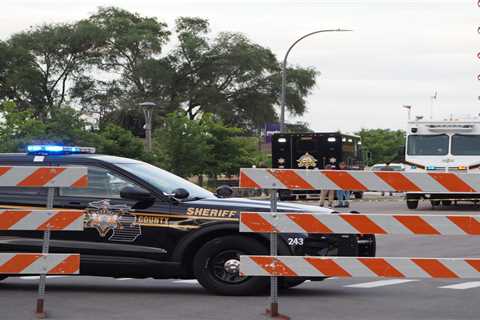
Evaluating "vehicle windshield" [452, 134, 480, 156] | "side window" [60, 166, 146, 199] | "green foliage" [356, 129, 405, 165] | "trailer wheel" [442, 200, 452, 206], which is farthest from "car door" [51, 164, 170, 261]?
"green foliage" [356, 129, 405, 165]

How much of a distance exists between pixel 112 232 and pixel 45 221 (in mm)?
1687

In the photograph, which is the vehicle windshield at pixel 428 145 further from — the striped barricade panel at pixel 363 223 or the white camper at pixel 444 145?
the striped barricade panel at pixel 363 223

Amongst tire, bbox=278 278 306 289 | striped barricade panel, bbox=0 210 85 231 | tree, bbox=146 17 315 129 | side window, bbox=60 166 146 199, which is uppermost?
tree, bbox=146 17 315 129

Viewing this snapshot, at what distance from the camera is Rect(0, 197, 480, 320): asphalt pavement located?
9062mm

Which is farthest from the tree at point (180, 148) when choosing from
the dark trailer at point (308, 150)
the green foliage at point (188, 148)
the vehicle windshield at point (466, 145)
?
the vehicle windshield at point (466, 145)

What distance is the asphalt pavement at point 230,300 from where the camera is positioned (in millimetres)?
9062

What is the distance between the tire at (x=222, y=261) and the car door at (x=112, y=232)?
1.51 ft

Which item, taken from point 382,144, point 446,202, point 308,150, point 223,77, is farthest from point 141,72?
point 382,144

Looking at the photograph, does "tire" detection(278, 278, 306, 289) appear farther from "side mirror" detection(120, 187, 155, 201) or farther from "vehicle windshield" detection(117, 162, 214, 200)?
"side mirror" detection(120, 187, 155, 201)

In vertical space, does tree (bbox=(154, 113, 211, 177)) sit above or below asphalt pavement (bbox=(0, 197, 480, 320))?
above

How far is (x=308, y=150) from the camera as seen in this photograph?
42.0 m

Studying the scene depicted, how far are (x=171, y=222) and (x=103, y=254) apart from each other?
2.66 ft

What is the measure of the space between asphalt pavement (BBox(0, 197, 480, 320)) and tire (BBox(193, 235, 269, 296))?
0.46 feet

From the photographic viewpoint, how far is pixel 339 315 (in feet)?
29.7
